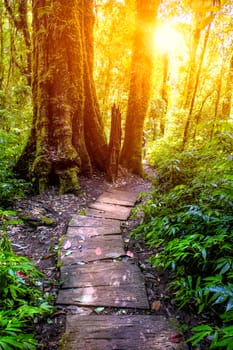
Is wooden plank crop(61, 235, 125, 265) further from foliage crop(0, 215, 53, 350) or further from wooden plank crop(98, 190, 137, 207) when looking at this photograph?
wooden plank crop(98, 190, 137, 207)

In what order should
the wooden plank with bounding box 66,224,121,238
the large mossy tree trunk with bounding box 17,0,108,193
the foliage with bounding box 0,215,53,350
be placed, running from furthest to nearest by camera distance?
the large mossy tree trunk with bounding box 17,0,108,193, the wooden plank with bounding box 66,224,121,238, the foliage with bounding box 0,215,53,350

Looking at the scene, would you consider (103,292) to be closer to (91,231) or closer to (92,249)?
(92,249)

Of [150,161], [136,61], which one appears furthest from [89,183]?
[150,161]

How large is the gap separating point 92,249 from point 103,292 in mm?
809

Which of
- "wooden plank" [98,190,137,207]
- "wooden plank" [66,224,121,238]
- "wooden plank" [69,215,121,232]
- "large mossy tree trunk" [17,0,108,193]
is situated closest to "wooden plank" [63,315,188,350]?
"wooden plank" [66,224,121,238]

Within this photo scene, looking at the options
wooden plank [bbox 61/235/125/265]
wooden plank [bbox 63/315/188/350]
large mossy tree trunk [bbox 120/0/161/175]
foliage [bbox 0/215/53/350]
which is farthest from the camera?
large mossy tree trunk [bbox 120/0/161/175]

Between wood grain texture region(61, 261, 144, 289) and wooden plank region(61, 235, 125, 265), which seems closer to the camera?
wood grain texture region(61, 261, 144, 289)

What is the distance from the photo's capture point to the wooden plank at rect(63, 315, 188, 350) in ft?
5.85

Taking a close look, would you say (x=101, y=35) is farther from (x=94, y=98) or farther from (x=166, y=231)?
(x=166, y=231)

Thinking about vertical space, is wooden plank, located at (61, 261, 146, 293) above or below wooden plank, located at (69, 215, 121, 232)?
above

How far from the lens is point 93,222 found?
12.9 feet

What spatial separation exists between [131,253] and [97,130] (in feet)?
12.7

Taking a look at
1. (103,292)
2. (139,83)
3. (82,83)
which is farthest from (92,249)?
(139,83)

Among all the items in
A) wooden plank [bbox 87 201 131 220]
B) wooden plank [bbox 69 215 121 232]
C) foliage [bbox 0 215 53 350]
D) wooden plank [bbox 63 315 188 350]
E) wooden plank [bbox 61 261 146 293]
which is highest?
foliage [bbox 0 215 53 350]
